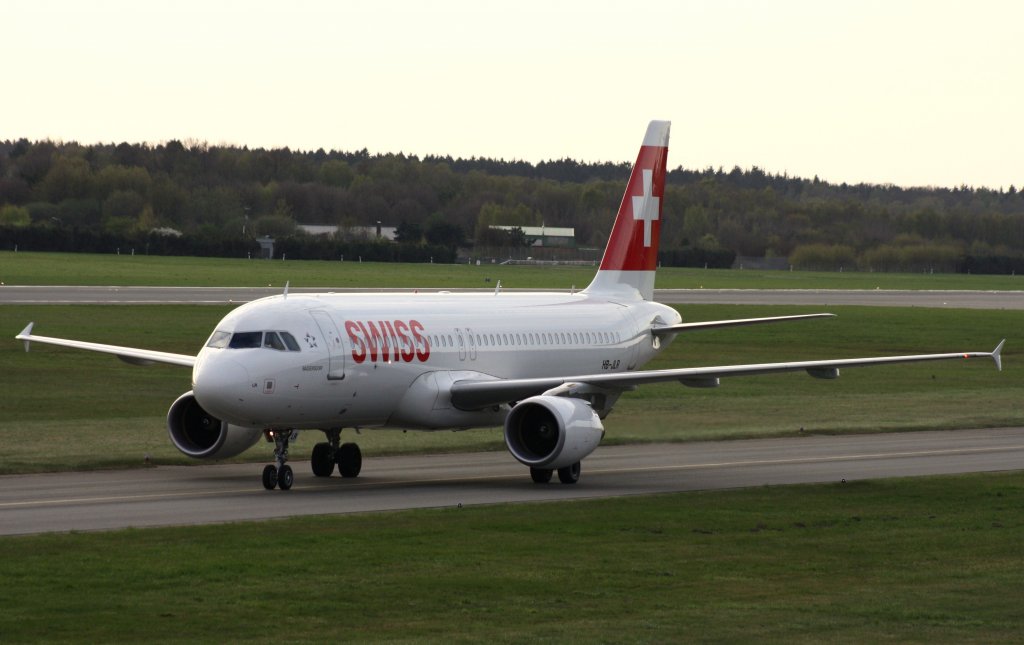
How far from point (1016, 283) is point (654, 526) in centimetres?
14314

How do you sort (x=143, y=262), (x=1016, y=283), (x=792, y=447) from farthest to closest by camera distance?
(x=1016, y=283), (x=143, y=262), (x=792, y=447)

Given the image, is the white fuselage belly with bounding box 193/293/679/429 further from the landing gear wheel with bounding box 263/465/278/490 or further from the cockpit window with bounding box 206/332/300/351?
the landing gear wheel with bounding box 263/465/278/490

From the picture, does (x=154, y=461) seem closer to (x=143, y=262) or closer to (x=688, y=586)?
(x=688, y=586)

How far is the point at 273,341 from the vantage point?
31.4 m

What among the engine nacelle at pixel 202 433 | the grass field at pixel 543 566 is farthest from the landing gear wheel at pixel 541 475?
the engine nacelle at pixel 202 433

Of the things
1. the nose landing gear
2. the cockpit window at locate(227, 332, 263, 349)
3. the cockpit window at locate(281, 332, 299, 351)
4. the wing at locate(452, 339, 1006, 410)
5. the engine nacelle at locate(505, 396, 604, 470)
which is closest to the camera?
the cockpit window at locate(227, 332, 263, 349)

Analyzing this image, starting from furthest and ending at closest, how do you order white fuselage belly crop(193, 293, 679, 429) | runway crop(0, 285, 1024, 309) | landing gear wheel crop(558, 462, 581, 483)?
runway crop(0, 285, 1024, 309) < landing gear wheel crop(558, 462, 581, 483) < white fuselage belly crop(193, 293, 679, 429)

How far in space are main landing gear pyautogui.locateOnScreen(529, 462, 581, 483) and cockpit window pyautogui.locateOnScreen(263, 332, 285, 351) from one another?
5.65 m

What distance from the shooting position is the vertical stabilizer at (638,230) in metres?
43.5

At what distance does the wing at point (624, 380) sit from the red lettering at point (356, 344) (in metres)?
2.40

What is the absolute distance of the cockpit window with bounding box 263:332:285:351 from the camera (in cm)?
3136

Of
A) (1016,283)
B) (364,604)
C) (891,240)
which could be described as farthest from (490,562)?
(891,240)

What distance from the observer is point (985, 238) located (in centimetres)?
18800

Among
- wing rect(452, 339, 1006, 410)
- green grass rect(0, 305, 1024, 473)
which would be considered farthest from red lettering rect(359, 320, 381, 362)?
green grass rect(0, 305, 1024, 473)
